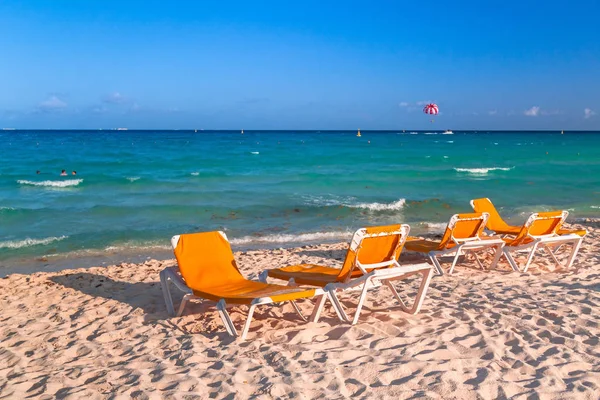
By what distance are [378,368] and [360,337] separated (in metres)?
0.75

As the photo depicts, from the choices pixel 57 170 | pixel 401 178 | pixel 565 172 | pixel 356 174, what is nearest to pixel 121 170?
pixel 57 170

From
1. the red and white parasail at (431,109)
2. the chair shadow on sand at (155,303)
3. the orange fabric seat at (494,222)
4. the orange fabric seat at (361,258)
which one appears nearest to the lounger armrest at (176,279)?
the chair shadow on sand at (155,303)

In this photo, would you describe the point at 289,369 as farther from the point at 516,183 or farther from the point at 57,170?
the point at 57,170

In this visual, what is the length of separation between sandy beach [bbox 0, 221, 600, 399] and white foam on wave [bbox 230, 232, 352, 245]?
17.7 feet

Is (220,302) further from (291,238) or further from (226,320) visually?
(291,238)

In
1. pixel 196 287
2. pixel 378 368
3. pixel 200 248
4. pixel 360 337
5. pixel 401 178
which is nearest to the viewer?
pixel 378 368

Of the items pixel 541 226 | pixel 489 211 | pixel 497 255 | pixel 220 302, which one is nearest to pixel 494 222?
pixel 489 211

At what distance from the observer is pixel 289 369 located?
4.02 m

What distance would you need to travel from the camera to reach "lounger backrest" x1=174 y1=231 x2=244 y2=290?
5711mm

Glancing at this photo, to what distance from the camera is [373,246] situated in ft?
17.9

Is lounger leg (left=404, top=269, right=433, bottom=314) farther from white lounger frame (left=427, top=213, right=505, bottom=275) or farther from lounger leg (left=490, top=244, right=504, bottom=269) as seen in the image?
lounger leg (left=490, top=244, right=504, bottom=269)

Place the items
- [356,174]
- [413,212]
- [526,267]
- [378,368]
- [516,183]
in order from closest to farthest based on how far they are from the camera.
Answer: [378,368]
[526,267]
[413,212]
[516,183]
[356,174]

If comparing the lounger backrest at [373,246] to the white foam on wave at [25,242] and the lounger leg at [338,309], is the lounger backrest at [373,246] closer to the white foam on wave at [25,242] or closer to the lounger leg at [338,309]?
the lounger leg at [338,309]

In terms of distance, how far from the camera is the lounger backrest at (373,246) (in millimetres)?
5270
